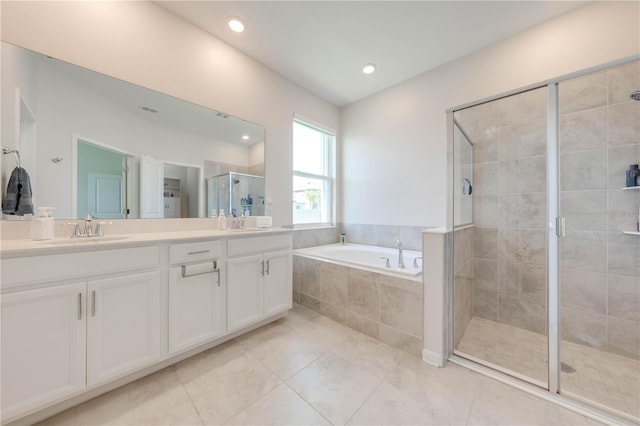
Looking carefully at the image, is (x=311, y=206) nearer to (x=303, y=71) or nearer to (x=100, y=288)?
(x=303, y=71)

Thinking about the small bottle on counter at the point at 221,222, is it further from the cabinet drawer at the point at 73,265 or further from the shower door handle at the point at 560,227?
the shower door handle at the point at 560,227

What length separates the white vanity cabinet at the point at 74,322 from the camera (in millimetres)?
1028

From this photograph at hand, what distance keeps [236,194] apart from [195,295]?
3.64ft

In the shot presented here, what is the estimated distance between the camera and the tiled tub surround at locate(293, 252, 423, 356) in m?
1.77

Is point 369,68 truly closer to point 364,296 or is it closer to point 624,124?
point 624,124

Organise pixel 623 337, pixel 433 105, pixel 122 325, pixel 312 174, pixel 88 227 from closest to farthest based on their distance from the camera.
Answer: pixel 122 325, pixel 88 227, pixel 623 337, pixel 433 105, pixel 312 174

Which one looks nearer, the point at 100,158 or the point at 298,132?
the point at 100,158

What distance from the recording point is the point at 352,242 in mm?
3416

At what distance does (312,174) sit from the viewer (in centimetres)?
326

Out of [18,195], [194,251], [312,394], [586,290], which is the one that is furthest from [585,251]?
[18,195]

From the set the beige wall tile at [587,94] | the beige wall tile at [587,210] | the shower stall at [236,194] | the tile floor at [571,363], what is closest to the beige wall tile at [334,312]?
the tile floor at [571,363]

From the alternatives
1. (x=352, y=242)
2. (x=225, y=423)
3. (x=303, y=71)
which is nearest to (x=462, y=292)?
(x=352, y=242)

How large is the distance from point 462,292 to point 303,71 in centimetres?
282

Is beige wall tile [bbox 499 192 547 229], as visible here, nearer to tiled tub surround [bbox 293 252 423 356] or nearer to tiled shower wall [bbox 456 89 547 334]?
tiled shower wall [bbox 456 89 547 334]
